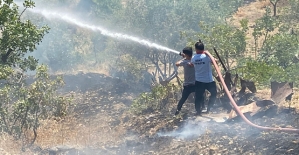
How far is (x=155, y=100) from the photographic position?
32.2 feet

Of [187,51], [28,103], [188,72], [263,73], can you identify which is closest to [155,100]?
[188,72]

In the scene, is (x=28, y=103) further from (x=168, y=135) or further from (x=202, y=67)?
(x=202, y=67)

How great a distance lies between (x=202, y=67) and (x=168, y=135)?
1554 millimetres

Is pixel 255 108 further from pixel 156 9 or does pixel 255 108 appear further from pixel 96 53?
pixel 96 53

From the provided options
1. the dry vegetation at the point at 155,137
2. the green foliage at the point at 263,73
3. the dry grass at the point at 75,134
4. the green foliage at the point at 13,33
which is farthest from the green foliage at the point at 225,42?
the green foliage at the point at 13,33

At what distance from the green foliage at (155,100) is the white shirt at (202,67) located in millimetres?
2100

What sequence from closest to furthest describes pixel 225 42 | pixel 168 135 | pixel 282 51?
pixel 168 135
pixel 225 42
pixel 282 51

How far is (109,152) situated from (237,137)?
8.32 ft

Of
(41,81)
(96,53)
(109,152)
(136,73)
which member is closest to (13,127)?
(41,81)

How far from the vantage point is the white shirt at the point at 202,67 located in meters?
7.53

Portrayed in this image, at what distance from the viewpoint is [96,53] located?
27.9m

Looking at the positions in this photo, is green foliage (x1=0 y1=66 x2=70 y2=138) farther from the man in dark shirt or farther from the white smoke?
the man in dark shirt

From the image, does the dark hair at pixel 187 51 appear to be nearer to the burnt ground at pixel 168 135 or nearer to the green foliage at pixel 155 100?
the burnt ground at pixel 168 135

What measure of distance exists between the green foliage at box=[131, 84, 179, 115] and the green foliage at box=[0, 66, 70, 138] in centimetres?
198
